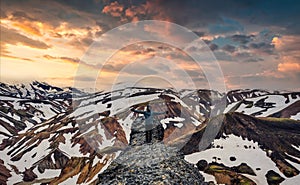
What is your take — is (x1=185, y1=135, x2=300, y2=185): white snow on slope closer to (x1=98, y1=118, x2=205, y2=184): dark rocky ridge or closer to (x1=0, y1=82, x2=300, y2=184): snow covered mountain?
(x1=0, y1=82, x2=300, y2=184): snow covered mountain

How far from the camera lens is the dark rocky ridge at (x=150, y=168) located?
19078 mm

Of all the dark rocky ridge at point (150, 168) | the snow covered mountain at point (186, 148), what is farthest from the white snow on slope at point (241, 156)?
the dark rocky ridge at point (150, 168)

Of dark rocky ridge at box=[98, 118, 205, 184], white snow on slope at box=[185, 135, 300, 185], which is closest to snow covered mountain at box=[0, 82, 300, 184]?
white snow on slope at box=[185, 135, 300, 185]

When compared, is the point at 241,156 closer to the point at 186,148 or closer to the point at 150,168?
the point at 186,148

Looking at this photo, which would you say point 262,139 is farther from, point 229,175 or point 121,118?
point 121,118

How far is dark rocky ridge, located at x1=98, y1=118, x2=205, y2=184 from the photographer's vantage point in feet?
62.6

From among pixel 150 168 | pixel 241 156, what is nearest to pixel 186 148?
pixel 241 156

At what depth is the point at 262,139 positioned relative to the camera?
107 metres

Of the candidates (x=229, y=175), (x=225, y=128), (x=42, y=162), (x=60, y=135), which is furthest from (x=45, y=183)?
(x=229, y=175)

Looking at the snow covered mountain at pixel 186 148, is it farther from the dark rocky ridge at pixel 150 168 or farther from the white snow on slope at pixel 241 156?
the dark rocky ridge at pixel 150 168

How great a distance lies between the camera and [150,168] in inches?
774

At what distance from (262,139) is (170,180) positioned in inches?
3838

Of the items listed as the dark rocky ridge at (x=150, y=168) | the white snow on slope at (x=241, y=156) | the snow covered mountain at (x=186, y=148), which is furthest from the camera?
the snow covered mountain at (x=186, y=148)

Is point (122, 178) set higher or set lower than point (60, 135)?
higher
